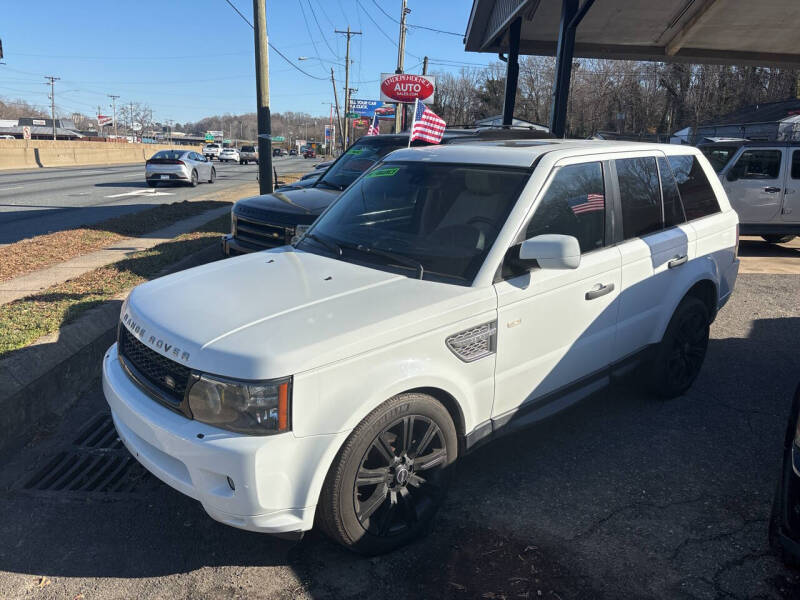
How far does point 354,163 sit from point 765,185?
8.26 m

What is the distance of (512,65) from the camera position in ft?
44.2

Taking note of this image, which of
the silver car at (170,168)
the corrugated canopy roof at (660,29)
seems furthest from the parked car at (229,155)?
the corrugated canopy roof at (660,29)

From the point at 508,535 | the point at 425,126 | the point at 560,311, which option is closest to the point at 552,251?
the point at 560,311

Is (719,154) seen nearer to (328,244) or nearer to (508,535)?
(328,244)

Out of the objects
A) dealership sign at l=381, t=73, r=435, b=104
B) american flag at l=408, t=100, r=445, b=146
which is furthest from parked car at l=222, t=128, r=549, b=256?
dealership sign at l=381, t=73, r=435, b=104

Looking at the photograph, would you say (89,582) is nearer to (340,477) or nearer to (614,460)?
(340,477)

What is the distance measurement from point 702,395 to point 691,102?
57526mm

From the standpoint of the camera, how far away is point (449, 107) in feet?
309

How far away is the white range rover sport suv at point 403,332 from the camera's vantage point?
101 inches

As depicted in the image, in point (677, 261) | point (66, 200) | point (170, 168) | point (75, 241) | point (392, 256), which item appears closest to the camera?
point (392, 256)

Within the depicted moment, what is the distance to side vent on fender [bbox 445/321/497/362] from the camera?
9.95 ft

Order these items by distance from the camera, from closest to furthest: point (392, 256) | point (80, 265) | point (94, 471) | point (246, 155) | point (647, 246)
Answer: point (392, 256) → point (94, 471) → point (647, 246) → point (80, 265) → point (246, 155)

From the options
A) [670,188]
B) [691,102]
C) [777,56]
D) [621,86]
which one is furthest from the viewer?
[621,86]

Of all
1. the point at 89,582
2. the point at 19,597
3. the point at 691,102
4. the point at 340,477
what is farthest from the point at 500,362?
the point at 691,102
